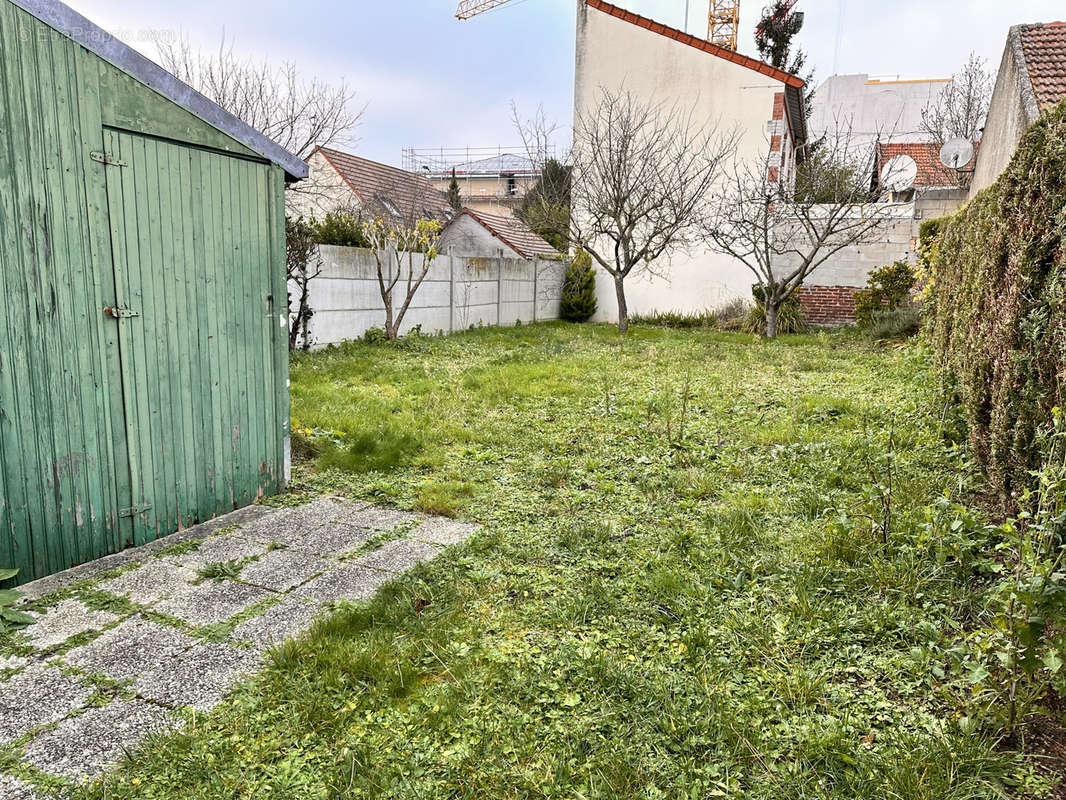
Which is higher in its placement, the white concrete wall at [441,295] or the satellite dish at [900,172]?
the satellite dish at [900,172]

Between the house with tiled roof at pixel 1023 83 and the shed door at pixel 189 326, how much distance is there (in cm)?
919

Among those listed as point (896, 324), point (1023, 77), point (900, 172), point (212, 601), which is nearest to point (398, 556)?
point (212, 601)

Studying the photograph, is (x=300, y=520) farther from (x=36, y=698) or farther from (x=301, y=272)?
(x=301, y=272)

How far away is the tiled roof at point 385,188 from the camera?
19.2m

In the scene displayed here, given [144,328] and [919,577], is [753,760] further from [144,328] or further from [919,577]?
[144,328]

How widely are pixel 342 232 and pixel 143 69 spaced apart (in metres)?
8.23

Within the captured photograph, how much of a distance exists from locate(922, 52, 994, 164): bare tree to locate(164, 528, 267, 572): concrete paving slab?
2517 cm

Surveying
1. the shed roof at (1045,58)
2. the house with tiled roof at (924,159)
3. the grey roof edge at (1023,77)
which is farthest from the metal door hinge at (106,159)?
the house with tiled roof at (924,159)

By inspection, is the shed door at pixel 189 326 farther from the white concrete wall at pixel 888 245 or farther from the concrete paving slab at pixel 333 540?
the white concrete wall at pixel 888 245

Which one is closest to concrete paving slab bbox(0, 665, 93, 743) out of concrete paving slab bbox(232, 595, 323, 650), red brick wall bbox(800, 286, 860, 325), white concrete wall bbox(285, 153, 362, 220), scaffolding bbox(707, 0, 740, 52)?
concrete paving slab bbox(232, 595, 323, 650)

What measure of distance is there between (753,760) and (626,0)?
2039cm

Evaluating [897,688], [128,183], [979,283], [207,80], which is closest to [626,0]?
[207,80]

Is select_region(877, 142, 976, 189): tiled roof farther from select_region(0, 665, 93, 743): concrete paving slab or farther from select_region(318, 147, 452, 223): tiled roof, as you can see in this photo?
select_region(0, 665, 93, 743): concrete paving slab

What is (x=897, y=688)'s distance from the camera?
2332mm
